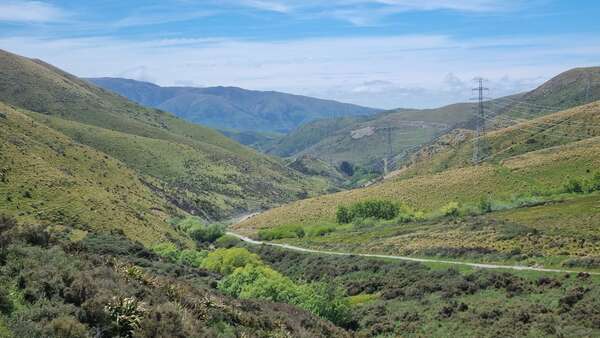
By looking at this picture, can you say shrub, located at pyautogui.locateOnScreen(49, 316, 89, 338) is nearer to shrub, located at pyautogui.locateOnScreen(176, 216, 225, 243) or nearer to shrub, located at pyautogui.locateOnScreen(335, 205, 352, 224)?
shrub, located at pyautogui.locateOnScreen(176, 216, 225, 243)

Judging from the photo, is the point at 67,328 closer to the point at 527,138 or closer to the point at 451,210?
the point at 451,210

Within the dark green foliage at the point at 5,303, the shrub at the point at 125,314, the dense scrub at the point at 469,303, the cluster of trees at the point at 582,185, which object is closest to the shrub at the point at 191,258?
the dense scrub at the point at 469,303

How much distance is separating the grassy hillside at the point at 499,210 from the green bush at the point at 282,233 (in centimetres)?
109

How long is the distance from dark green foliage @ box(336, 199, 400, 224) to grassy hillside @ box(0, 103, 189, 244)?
108 feet

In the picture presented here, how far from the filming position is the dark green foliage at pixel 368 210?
4090 inches

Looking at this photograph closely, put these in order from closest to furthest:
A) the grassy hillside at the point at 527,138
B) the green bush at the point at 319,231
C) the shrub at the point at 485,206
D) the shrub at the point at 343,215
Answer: the shrub at the point at 485,206 → the green bush at the point at 319,231 → the shrub at the point at 343,215 → the grassy hillside at the point at 527,138

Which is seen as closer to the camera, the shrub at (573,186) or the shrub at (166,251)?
the shrub at (166,251)

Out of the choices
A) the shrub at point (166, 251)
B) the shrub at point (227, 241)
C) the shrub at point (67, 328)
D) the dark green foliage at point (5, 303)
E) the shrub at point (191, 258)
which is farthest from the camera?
the shrub at point (227, 241)

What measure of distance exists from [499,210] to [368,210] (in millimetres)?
28552

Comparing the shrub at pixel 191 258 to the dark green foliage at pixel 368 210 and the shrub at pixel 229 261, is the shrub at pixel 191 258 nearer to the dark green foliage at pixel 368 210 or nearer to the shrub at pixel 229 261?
the shrub at pixel 229 261

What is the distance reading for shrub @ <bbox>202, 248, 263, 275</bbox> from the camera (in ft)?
194

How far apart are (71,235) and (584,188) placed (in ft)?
231

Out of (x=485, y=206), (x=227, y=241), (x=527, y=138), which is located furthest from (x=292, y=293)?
(x=527, y=138)

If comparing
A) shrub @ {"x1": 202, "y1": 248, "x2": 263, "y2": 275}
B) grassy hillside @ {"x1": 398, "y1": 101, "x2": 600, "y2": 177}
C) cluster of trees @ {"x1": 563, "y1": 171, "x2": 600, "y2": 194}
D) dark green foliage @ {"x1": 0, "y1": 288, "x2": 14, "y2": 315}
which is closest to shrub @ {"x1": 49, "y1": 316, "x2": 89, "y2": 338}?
dark green foliage @ {"x1": 0, "y1": 288, "x2": 14, "y2": 315}
